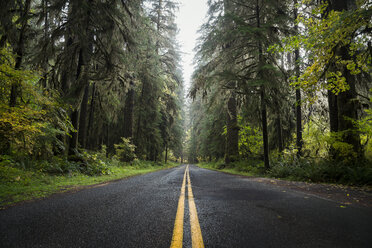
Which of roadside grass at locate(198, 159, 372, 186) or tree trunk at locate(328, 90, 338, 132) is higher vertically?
tree trunk at locate(328, 90, 338, 132)

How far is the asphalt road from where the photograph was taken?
7.38ft

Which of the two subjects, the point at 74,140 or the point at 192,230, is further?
the point at 74,140

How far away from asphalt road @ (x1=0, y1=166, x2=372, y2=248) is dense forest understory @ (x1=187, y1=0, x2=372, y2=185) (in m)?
4.87

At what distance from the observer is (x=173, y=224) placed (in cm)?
278

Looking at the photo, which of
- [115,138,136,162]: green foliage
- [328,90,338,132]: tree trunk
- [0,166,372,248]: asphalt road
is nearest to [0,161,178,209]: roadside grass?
[0,166,372,248]: asphalt road

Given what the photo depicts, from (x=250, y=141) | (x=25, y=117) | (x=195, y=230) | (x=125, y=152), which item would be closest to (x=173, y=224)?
(x=195, y=230)

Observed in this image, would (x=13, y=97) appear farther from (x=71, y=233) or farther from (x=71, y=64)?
(x=71, y=233)

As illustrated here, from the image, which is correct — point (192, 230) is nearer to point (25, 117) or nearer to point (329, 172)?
point (25, 117)

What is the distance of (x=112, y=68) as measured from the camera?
33.6 feet

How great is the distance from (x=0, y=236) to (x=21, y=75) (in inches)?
222

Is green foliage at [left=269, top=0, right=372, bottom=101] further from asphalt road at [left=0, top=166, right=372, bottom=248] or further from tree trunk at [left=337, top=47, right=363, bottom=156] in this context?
asphalt road at [left=0, top=166, right=372, bottom=248]

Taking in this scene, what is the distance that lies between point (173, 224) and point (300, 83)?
734 cm

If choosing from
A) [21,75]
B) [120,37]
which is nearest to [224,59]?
[120,37]

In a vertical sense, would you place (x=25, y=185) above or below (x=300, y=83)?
below
